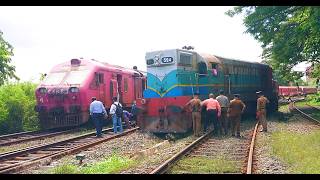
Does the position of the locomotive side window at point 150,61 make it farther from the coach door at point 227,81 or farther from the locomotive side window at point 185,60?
the coach door at point 227,81

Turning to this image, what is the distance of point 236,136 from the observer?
15102 mm

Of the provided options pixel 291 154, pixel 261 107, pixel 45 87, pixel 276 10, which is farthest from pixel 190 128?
pixel 276 10

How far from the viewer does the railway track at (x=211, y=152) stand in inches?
358

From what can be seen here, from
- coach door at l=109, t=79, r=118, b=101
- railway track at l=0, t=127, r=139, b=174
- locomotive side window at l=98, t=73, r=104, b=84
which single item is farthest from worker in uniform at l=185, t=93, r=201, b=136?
coach door at l=109, t=79, r=118, b=101

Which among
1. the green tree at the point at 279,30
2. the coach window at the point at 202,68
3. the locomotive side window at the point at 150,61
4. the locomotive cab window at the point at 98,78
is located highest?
the green tree at the point at 279,30

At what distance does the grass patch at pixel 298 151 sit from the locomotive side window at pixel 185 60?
4261 mm

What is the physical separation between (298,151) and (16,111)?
13.5 meters

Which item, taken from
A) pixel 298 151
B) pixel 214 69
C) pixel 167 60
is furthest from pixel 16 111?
→ pixel 298 151

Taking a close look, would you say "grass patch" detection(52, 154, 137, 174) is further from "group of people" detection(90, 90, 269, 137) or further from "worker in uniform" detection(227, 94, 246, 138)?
"worker in uniform" detection(227, 94, 246, 138)

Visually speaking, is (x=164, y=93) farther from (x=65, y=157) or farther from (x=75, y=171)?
(x=75, y=171)

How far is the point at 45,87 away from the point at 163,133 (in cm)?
605

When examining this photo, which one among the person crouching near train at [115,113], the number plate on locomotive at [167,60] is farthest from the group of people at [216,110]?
the person crouching near train at [115,113]
